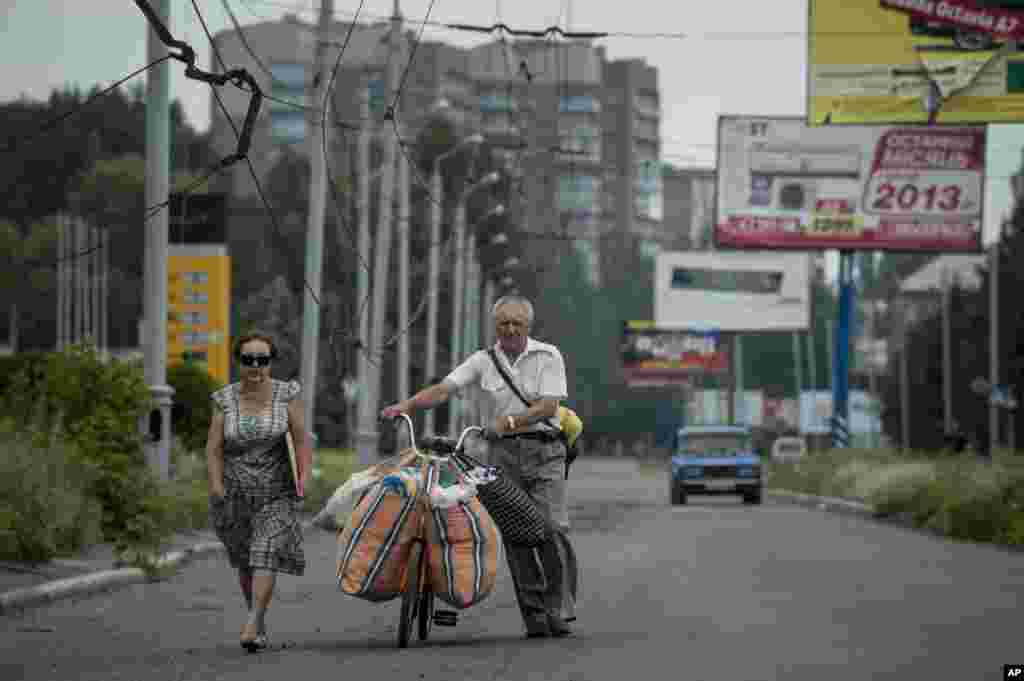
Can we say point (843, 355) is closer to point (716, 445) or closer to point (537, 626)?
point (716, 445)

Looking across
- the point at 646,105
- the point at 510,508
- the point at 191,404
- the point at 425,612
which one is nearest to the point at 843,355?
the point at 191,404

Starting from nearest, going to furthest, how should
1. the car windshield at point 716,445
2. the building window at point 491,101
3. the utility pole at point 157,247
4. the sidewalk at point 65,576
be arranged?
1. the sidewalk at point 65,576
2. the utility pole at point 157,247
3. the car windshield at point 716,445
4. the building window at point 491,101

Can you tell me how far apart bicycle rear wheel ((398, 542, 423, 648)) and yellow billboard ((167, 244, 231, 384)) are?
1408 inches

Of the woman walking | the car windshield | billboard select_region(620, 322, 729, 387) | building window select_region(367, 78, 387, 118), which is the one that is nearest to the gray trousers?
the woman walking

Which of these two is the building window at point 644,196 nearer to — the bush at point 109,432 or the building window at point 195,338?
the building window at point 195,338

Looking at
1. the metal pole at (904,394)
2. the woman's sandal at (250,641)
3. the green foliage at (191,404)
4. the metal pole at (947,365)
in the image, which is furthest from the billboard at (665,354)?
the woman's sandal at (250,641)

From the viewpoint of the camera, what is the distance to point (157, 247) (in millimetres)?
20969

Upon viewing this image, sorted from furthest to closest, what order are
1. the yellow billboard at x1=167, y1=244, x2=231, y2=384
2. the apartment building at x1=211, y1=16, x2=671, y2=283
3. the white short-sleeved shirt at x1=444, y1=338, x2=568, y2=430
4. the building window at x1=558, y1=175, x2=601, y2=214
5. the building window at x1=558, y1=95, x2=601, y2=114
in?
the building window at x1=558, y1=95, x2=601, y2=114 < the building window at x1=558, y1=175, x2=601, y2=214 < the apartment building at x1=211, y1=16, x2=671, y2=283 < the yellow billboard at x1=167, y1=244, x2=231, y2=384 < the white short-sleeved shirt at x1=444, y1=338, x2=568, y2=430

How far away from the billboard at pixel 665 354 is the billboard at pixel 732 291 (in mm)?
25630

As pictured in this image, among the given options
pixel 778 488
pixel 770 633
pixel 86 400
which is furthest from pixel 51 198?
pixel 770 633

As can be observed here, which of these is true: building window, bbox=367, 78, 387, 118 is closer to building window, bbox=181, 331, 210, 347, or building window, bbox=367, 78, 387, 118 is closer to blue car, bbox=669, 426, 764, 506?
building window, bbox=181, 331, 210, 347

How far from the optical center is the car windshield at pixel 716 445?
44875mm

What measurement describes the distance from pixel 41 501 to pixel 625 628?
639 centimetres

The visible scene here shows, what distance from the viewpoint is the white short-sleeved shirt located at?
11906mm
